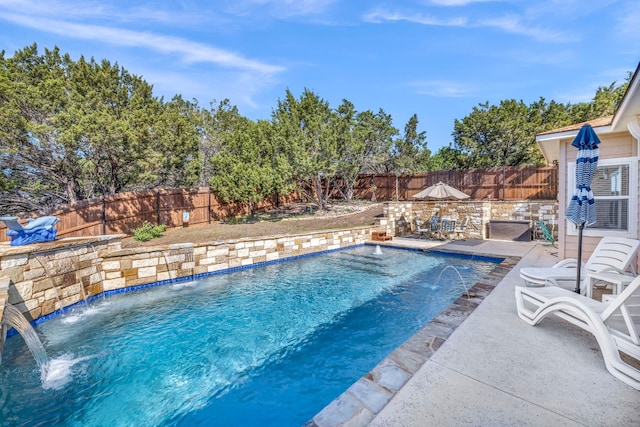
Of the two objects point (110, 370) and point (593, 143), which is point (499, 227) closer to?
point (593, 143)

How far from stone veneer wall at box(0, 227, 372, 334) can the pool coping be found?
166 inches

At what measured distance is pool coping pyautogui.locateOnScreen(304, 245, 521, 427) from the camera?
214 cm

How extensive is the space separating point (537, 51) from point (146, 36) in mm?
13200

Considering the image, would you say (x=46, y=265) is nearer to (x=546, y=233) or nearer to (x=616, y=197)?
(x=616, y=197)

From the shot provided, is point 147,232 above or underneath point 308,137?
underneath

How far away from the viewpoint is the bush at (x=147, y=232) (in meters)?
10.6

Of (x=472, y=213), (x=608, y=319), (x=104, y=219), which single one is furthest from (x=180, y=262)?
(x=472, y=213)

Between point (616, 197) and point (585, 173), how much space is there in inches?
122

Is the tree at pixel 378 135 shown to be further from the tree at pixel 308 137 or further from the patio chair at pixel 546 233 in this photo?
the patio chair at pixel 546 233

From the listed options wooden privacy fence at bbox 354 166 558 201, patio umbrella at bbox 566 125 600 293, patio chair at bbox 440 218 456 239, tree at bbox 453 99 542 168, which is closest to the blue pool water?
patio umbrella at bbox 566 125 600 293

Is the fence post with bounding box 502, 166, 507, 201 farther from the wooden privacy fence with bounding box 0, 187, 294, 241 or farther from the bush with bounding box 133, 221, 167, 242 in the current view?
the bush with bounding box 133, 221, 167, 242

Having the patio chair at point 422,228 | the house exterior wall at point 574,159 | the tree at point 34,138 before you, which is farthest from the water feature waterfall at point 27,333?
the patio chair at point 422,228

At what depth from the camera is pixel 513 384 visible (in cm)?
243

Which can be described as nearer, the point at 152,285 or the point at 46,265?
the point at 46,265
